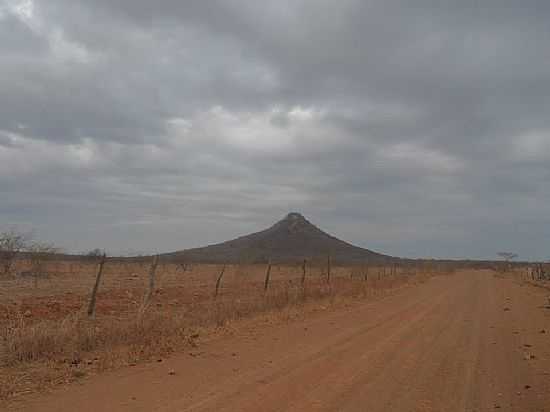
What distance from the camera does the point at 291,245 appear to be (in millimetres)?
152375

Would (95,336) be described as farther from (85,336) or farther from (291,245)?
(291,245)

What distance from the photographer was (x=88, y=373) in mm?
→ 10008

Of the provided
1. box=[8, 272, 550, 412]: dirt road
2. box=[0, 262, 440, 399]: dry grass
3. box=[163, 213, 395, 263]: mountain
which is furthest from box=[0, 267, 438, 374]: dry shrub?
box=[163, 213, 395, 263]: mountain

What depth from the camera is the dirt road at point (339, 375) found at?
8.14 m

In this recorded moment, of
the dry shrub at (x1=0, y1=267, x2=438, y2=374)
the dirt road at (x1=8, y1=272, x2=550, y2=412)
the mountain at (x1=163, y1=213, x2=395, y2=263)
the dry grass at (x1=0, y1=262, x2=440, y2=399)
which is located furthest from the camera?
the mountain at (x1=163, y1=213, x2=395, y2=263)

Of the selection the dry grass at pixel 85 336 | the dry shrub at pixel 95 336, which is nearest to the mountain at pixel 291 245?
the dry grass at pixel 85 336

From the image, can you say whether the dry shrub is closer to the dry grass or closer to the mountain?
the dry grass

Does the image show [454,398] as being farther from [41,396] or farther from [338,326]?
[338,326]

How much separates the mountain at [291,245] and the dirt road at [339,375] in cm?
11774

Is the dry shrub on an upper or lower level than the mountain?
lower

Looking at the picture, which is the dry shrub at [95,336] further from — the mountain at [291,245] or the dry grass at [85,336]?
the mountain at [291,245]

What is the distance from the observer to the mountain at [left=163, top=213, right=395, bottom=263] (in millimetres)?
141125

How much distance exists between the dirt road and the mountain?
386 ft

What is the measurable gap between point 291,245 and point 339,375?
468 feet
